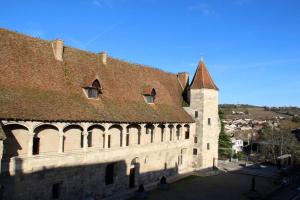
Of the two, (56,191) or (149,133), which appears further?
(149,133)

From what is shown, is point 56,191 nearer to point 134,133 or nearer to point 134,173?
point 134,173

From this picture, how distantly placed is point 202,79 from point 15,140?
2628 cm

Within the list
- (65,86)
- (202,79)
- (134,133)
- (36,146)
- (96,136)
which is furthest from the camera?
(202,79)

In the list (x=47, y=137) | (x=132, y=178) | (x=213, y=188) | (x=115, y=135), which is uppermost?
(x=47, y=137)

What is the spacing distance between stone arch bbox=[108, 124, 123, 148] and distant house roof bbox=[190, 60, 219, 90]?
15043 millimetres

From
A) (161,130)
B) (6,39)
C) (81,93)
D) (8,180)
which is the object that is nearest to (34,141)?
(8,180)

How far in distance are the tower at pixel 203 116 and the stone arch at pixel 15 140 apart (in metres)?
23.9

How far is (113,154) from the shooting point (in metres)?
28.7

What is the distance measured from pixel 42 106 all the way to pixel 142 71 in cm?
1730

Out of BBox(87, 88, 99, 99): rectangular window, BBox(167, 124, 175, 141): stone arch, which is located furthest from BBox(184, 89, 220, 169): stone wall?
BBox(87, 88, 99, 99): rectangular window

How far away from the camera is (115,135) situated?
2939cm

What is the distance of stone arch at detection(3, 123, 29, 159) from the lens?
20766 millimetres

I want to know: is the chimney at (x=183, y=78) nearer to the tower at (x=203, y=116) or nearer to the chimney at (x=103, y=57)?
the tower at (x=203, y=116)

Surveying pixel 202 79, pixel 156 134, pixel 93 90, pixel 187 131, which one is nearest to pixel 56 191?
pixel 93 90
